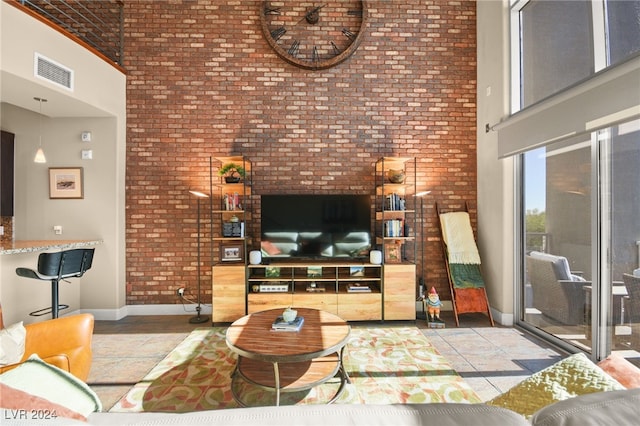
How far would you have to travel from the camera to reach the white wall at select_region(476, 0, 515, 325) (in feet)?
13.0

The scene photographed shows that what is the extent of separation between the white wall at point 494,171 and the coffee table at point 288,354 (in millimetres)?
2480

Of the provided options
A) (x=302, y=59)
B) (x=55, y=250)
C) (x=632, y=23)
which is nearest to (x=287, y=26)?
(x=302, y=59)

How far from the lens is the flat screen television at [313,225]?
13.8 ft

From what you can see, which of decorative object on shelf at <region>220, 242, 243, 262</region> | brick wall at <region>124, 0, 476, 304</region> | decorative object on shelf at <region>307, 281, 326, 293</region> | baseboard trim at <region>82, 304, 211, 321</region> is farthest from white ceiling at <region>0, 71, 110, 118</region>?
decorative object on shelf at <region>307, 281, 326, 293</region>

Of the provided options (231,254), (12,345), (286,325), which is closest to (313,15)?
(231,254)

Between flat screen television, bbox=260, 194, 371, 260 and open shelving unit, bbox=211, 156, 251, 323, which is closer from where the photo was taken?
open shelving unit, bbox=211, 156, 251, 323

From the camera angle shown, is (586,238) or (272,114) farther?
(272,114)

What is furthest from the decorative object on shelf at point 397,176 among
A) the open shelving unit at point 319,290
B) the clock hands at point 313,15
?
the clock hands at point 313,15

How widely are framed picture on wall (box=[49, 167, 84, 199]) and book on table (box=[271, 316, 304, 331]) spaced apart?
326 centimetres

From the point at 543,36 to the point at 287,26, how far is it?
121 inches

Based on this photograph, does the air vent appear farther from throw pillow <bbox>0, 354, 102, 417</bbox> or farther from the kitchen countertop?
throw pillow <bbox>0, 354, 102, 417</bbox>

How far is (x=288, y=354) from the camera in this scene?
2.17m

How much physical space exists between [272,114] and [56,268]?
9.83ft

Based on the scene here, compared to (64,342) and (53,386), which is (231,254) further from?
(53,386)
